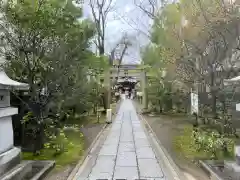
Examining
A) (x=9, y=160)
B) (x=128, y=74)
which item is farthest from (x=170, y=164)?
(x=128, y=74)

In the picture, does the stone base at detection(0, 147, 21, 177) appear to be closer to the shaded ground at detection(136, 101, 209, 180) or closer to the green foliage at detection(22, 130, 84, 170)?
the green foliage at detection(22, 130, 84, 170)

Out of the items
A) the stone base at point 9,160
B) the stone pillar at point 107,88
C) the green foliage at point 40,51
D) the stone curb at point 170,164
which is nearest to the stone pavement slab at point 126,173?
the stone curb at point 170,164

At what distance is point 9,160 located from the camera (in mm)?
6625

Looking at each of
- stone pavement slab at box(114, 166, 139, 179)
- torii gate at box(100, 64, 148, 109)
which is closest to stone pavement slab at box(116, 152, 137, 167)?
stone pavement slab at box(114, 166, 139, 179)

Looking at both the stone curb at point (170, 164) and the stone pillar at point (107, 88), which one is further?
the stone pillar at point (107, 88)

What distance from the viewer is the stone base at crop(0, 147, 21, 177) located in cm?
626

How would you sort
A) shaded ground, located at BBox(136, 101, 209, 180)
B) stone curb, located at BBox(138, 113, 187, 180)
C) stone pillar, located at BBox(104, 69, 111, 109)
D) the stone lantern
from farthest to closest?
stone pillar, located at BBox(104, 69, 111, 109), shaded ground, located at BBox(136, 101, 209, 180), stone curb, located at BBox(138, 113, 187, 180), the stone lantern

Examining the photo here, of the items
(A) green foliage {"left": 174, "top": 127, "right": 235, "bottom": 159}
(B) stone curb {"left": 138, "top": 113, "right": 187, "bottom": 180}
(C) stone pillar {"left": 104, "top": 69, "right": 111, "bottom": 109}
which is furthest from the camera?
(C) stone pillar {"left": 104, "top": 69, "right": 111, "bottom": 109}

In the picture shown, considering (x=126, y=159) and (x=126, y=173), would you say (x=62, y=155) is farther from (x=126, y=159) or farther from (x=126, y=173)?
(x=126, y=173)

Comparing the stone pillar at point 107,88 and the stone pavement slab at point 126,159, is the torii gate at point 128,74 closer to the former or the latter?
the stone pillar at point 107,88

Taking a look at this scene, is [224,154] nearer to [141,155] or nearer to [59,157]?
[141,155]

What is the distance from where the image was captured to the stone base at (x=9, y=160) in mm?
6258

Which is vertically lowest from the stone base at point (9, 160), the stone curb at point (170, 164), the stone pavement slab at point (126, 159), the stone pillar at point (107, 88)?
the stone curb at point (170, 164)

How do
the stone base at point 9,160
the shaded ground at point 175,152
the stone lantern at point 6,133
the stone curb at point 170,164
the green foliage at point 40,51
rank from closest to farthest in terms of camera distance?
the stone base at point 9,160 → the stone lantern at point 6,133 → the stone curb at point 170,164 → the shaded ground at point 175,152 → the green foliage at point 40,51
